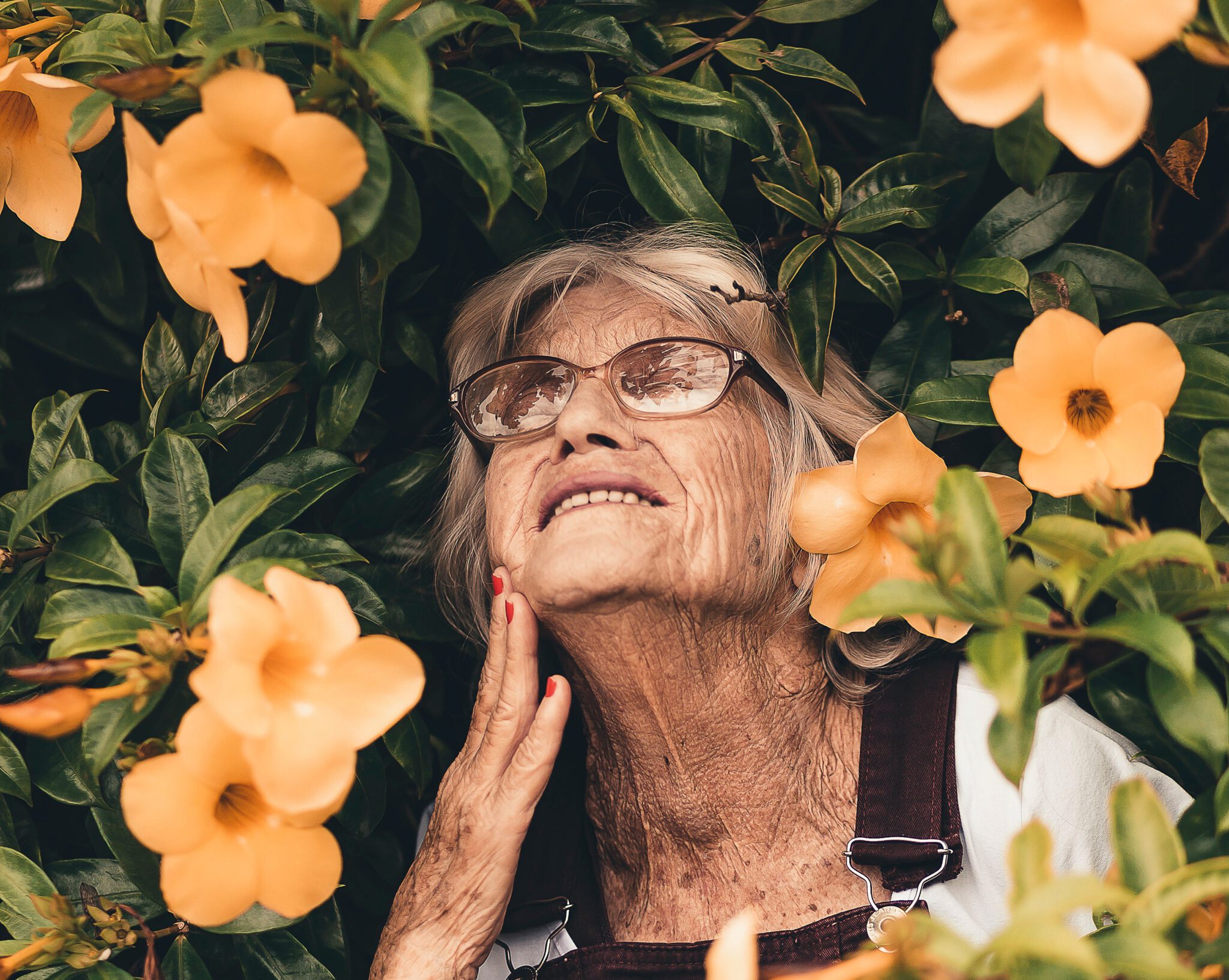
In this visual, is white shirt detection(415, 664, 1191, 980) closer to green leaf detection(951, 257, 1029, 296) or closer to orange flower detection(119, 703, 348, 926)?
green leaf detection(951, 257, 1029, 296)

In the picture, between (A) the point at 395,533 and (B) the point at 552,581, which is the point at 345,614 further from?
(A) the point at 395,533

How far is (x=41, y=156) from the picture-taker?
4.76 feet

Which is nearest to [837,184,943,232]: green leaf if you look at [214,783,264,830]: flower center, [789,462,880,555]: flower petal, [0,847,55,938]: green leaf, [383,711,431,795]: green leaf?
[789,462,880,555]: flower petal

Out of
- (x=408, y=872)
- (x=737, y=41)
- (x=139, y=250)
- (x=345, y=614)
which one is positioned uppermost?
(x=737, y=41)

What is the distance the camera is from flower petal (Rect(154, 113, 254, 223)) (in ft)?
3.53

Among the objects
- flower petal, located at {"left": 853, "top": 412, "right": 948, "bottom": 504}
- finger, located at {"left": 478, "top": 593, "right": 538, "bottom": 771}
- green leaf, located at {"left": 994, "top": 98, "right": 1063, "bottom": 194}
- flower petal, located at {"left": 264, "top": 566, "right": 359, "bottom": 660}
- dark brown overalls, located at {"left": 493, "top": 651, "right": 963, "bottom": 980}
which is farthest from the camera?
finger, located at {"left": 478, "top": 593, "right": 538, "bottom": 771}

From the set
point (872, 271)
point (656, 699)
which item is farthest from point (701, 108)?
point (656, 699)

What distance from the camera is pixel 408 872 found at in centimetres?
172

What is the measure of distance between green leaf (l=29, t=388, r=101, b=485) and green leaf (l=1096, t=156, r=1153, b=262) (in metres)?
1.68

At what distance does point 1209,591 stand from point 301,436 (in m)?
1.44

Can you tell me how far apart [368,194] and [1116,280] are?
1202 millimetres

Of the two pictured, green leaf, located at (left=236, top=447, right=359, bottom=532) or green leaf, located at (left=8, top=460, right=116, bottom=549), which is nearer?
green leaf, located at (left=8, top=460, right=116, bottom=549)

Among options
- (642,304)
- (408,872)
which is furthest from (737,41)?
(408,872)

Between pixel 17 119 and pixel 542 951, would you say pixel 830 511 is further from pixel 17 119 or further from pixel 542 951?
pixel 17 119
